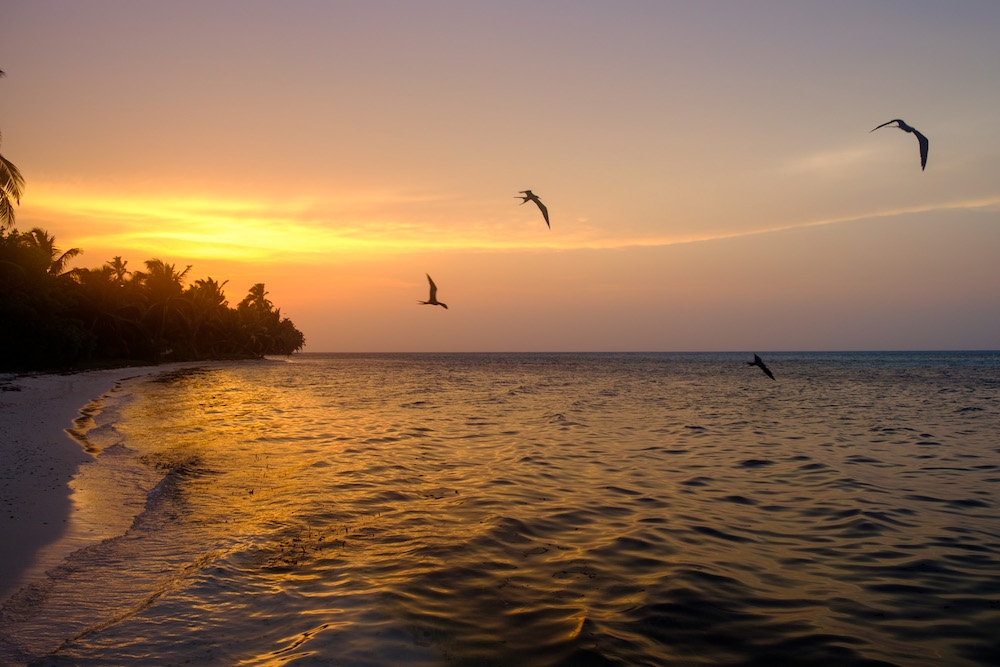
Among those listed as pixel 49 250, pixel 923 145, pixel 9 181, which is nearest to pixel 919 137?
pixel 923 145

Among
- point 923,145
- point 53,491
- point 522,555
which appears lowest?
point 522,555

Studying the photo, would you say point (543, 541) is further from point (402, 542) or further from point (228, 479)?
point (228, 479)

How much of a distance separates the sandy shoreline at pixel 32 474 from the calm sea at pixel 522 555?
0.46 metres

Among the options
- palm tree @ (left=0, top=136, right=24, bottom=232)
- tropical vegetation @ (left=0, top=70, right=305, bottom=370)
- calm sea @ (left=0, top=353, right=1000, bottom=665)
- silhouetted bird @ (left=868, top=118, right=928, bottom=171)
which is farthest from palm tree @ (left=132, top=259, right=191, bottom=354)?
silhouetted bird @ (left=868, top=118, right=928, bottom=171)

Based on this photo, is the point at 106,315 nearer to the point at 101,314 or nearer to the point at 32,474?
the point at 101,314

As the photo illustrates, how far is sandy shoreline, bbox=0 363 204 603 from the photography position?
7.73m

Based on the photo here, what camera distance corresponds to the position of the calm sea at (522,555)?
6238mm

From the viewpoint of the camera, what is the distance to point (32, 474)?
39.4ft

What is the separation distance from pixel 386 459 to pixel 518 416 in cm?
1175

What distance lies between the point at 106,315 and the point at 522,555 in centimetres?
6858

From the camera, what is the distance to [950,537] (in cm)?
982

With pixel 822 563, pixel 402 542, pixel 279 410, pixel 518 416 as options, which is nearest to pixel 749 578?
pixel 822 563

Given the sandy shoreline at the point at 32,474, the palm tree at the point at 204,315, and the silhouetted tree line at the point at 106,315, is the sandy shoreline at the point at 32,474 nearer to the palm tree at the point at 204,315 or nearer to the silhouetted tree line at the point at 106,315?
the silhouetted tree line at the point at 106,315

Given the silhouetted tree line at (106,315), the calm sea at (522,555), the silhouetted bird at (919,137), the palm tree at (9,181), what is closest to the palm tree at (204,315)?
the silhouetted tree line at (106,315)
